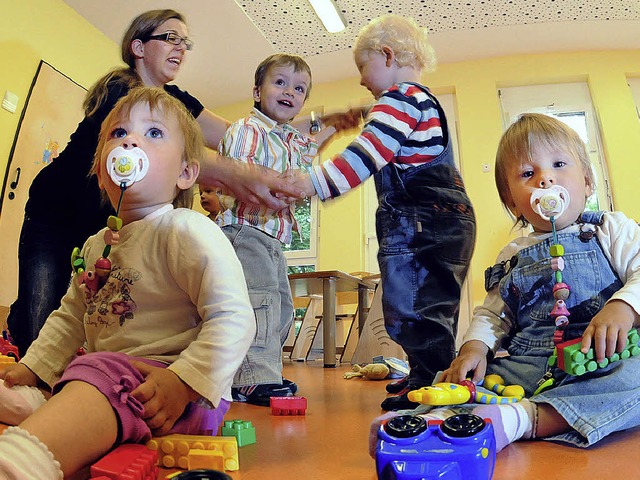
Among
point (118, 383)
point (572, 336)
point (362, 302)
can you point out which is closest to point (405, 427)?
point (118, 383)

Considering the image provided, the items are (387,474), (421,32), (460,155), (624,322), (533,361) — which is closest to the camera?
(387,474)

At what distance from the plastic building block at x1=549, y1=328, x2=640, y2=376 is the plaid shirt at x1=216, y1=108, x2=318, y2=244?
788mm

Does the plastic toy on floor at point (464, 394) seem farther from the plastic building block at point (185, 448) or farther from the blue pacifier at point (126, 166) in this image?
the blue pacifier at point (126, 166)

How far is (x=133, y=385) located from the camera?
25.0 inches

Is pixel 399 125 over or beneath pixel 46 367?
over

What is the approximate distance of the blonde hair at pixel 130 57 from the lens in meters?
1.32

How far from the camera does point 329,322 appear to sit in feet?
9.80

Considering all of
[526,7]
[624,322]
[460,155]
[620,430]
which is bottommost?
[620,430]

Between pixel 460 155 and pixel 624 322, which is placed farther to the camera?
pixel 460 155

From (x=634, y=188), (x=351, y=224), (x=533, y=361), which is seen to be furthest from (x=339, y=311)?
(x=533, y=361)

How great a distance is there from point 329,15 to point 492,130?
158 centimetres

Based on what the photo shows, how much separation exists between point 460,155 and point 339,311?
159cm

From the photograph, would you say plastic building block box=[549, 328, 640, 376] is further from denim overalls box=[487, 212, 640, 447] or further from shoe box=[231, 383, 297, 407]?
shoe box=[231, 383, 297, 407]

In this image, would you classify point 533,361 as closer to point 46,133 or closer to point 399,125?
point 399,125
